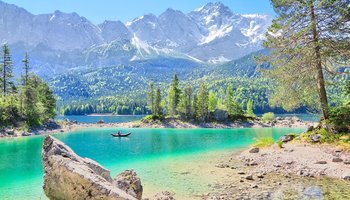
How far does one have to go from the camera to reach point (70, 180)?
1121 centimetres

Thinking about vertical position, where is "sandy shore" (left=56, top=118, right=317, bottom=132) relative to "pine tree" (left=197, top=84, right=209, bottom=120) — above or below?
below

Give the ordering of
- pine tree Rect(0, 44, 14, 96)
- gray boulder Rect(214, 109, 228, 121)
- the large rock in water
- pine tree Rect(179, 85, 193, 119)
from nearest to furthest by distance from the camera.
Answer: the large rock in water
pine tree Rect(0, 44, 14, 96)
gray boulder Rect(214, 109, 228, 121)
pine tree Rect(179, 85, 193, 119)

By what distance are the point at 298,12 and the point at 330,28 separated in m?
3.81

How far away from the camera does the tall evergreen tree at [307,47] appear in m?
32.0

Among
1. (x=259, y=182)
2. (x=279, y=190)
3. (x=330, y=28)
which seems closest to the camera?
(x=279, y=190)

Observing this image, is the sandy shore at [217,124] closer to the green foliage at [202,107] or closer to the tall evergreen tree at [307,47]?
the green foliage at [202,107]

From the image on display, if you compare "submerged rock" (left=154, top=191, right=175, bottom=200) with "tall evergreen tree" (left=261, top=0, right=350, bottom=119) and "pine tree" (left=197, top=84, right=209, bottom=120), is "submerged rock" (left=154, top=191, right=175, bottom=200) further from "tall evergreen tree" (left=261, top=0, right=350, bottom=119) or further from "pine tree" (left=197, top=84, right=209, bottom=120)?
"pine tree" (left=197, top=84, right=209, bottom=120)

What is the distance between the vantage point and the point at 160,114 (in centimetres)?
13450

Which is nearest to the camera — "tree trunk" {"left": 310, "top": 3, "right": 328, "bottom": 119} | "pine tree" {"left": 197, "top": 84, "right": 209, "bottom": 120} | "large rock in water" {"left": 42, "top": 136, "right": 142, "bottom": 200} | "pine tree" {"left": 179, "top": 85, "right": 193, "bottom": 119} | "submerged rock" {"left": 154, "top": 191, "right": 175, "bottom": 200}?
"large rock in water" {"left": 42, "top": 136, "right": 142, "bottom": 200}

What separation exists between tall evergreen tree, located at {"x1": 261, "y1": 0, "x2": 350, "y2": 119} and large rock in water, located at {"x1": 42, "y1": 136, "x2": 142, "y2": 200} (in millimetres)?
27594

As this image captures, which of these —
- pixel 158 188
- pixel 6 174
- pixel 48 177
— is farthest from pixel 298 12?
pixel 6 174

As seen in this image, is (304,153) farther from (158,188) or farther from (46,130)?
(46,130)

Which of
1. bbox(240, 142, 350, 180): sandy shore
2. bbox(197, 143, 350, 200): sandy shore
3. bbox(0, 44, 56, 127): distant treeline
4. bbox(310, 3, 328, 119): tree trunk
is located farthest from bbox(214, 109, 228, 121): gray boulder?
bbox(310, 3, 328, 119): tree trunk

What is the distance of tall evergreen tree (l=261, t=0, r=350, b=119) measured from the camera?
1258 inches
